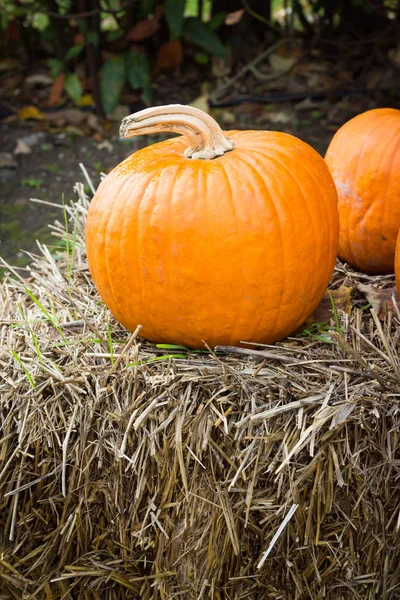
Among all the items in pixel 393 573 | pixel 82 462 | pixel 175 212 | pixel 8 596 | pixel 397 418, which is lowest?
pixel 8 596

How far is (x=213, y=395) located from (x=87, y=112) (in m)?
3.88

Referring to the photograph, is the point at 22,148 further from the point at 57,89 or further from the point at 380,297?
the point at 380,297

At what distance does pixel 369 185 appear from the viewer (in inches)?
89.9

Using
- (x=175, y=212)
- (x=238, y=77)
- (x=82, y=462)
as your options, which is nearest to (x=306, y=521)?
(x=82, y=462)

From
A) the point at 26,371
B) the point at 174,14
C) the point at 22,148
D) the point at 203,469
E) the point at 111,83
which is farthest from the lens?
the point at 111,83

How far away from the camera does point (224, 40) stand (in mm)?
5602

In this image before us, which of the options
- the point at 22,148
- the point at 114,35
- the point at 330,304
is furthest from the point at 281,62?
the point at 330,304

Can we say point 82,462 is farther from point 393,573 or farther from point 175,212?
point 393,573

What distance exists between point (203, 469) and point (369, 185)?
1.06 m

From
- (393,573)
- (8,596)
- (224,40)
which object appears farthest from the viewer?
(224,40)

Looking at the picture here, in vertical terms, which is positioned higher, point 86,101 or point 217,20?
point 217,20

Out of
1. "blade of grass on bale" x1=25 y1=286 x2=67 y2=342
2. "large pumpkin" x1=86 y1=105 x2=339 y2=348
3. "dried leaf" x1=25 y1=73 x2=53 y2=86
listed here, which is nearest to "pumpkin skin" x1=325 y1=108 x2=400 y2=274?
"large pumpkin" x1=86 y1=105 x2=339 y2=348

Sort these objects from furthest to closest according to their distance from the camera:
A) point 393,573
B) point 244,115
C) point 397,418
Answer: point 244,115 → point 393,573 → point 397,418

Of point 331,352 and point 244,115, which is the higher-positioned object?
point 331,352
